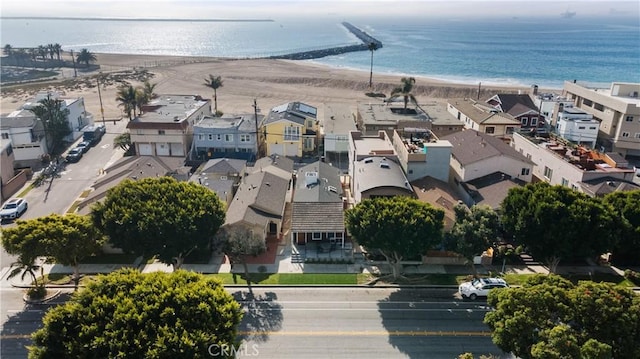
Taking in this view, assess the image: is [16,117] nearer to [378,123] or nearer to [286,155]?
[286,155]

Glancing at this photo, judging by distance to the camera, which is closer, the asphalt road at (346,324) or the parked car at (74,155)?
the asphalt road at (346,324)

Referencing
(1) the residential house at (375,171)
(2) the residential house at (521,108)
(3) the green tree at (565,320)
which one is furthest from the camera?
(2) the residential house at (521,108)

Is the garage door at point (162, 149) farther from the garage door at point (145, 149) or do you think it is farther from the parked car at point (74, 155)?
the parked car at point (74, 155)

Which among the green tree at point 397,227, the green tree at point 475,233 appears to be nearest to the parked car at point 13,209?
the green tree at point 397,227

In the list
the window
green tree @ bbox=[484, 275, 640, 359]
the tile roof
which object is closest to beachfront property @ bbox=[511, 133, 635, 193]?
the tile roof

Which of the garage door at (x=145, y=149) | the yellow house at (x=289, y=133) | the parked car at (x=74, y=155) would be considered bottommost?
the parked car at (x=74, y=155)

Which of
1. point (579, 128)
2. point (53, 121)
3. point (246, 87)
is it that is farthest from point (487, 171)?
point (246, 87)

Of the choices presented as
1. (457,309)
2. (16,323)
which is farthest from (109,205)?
(457,309)
